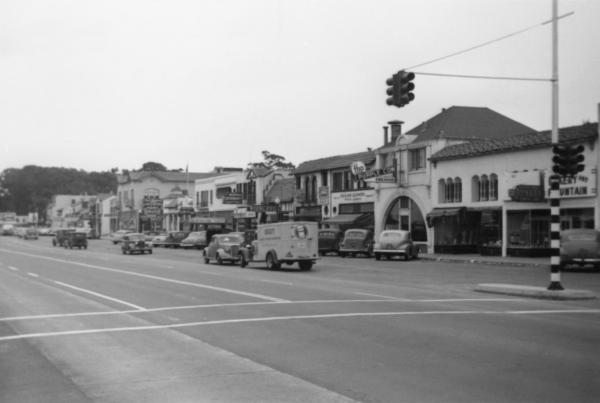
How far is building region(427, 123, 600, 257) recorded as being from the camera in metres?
36.6

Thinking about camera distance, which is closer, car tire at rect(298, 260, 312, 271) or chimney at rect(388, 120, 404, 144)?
car tire at rect(298, 260, 312, 271)

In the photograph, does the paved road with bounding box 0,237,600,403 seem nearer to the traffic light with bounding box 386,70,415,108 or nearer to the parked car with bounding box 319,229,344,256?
the traffic light with bounding box 386,70,415,108

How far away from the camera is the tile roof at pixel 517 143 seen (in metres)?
36.9

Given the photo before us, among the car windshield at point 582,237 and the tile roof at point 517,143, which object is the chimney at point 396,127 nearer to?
the tile roof at point 517,143

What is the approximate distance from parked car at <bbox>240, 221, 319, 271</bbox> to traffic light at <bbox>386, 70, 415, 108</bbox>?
44.4 feet

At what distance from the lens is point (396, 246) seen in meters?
41.3

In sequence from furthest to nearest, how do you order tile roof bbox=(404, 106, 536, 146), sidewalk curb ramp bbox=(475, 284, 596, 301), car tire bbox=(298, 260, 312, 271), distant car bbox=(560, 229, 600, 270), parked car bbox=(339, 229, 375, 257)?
tile roof bbox=(404, 106, 536, 146)
parked car bbox=(339, 229, 375, 257)
car tire bbox=(298, 260, 312, 271)
distant car bbox=(560, 229, 600, 270)
sidewalk curb ramp bbox=(475, 284, 596, 301)

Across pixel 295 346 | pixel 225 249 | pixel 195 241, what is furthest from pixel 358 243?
pixel 295 346

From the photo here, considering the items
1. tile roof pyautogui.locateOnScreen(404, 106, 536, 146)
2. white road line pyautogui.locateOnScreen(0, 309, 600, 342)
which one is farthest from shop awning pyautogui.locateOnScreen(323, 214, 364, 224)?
white road line pyautogui.locateOnScreen(0, 309, 600, 342)

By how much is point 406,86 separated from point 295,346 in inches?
379

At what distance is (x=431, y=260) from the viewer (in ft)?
136

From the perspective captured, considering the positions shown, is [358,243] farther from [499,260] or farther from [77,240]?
[77,240]

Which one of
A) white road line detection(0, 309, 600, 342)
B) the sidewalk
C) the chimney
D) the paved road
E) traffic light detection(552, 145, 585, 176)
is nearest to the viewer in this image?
the paved road

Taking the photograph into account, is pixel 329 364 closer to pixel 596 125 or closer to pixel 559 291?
pixel 559 291
